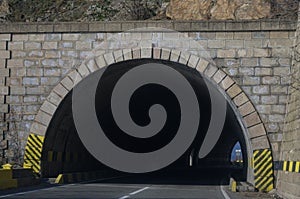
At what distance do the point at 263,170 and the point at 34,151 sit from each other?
825 cm

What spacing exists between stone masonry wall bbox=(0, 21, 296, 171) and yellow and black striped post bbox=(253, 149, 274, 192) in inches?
23.0

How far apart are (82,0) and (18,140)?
1988cm

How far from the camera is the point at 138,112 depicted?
3138 centimetres

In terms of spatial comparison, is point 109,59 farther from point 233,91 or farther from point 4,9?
point 4,9

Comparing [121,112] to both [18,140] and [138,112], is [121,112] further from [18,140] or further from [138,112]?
[18,140]

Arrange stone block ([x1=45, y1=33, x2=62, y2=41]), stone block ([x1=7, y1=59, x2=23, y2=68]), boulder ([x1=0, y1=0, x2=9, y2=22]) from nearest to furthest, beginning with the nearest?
stone block ([x1=45, y1=33, x2=62, y2=41]) < stone block ([x1=7, y1=59, x2=23, y2=68]) < boulder ([x1=0, y1=0, x2=9, y2=22])

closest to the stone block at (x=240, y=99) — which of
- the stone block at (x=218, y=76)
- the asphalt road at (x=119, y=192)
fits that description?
the stone block at (x=218, y=76)

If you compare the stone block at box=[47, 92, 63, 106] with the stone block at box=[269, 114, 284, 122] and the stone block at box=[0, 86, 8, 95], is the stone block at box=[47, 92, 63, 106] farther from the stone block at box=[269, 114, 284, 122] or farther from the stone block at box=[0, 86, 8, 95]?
the stone block at box=[269, 114, 284, 122]

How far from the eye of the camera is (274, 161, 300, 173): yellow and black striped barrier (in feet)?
43.2

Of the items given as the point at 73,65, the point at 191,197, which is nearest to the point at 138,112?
the point at 73,65

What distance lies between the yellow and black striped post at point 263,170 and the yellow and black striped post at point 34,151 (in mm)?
7731

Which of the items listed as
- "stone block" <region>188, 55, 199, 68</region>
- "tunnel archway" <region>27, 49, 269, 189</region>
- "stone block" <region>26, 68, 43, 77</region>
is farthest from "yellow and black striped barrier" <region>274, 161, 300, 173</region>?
"stone block" <region>26, 68, 43, 77</region>

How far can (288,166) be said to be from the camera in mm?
14922

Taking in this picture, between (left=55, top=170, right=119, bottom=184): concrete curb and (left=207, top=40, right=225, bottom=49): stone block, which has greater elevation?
(left=207, top=40, right=225, bottom=49): stone block
